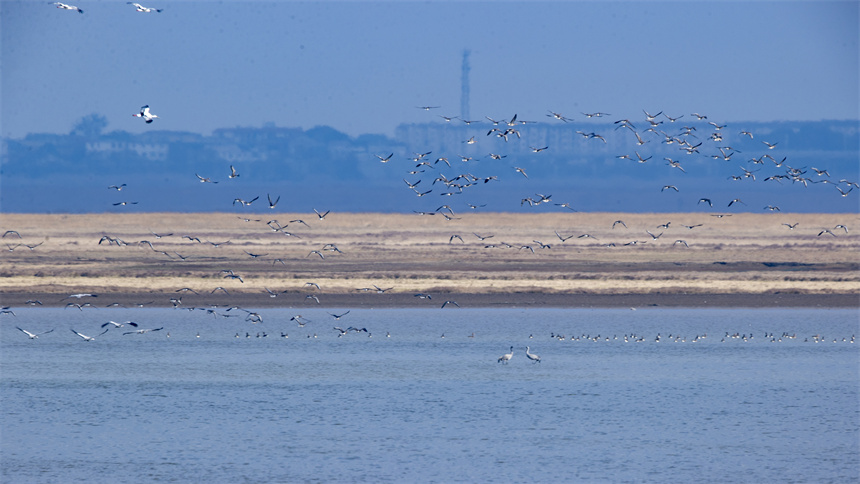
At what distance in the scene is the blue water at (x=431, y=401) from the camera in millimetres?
20750

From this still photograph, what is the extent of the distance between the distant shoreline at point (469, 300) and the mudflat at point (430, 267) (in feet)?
0.26

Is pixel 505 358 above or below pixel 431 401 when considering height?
above

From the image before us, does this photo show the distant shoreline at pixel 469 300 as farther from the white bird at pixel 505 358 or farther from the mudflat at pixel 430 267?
the white bird at pixel 505 358

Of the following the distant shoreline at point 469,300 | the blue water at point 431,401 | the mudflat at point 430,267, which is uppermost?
the mudflat at point 430,267

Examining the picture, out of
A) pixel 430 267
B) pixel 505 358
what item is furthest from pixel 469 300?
pixel 505 358

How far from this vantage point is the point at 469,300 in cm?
4266

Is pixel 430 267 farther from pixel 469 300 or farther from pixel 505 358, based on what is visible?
pixel 505 358

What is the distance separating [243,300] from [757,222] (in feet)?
175

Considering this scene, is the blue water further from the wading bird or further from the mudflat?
the mudflat

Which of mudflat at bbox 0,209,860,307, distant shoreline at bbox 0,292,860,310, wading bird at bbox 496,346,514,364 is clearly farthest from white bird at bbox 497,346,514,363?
distant shoreline at bbox 0,292,860,310

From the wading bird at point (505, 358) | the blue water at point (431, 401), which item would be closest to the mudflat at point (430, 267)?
the blue water at point (431, 401)

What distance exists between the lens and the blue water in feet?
68.1

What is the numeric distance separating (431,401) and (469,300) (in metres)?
16.1

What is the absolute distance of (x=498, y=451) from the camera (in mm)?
21953
